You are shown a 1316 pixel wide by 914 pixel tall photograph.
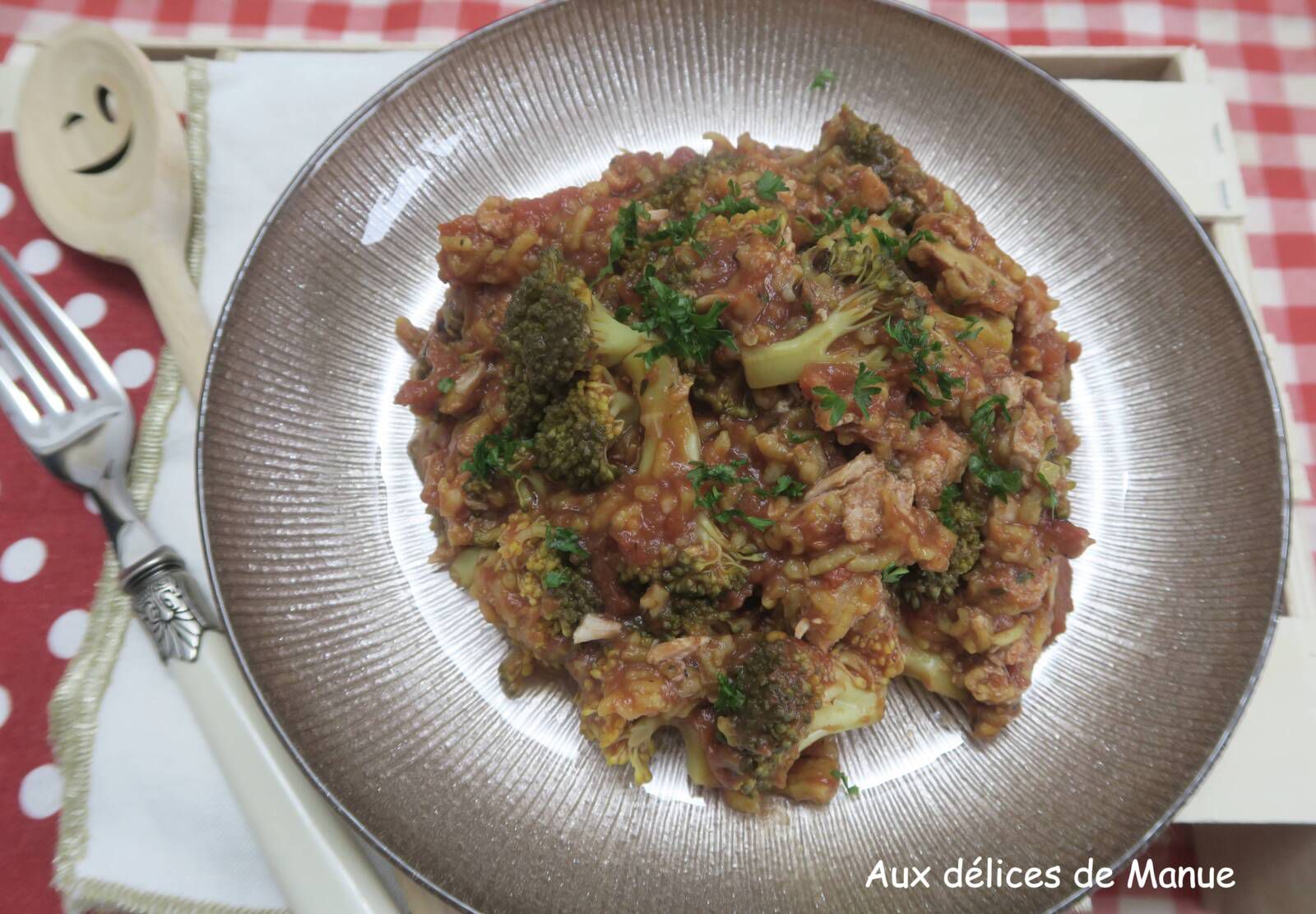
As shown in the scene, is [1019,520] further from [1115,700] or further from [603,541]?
[603,541]

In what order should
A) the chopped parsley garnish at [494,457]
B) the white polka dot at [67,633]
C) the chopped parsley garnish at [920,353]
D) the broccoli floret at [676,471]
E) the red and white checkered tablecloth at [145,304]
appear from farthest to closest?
the white polka dot at [67,633]
the red and white checkered tablecloth at [145,304]
the chopped parsley garnish at [494,457]
the chopped parsley garnish at [920,353]
the broccoli floret at [676,471]

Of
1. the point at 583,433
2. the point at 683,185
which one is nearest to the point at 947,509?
the point at 583,433

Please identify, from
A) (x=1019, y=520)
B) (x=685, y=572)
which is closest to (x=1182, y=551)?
(x=1019, y=520)

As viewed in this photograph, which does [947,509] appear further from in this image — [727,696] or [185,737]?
[185,737]

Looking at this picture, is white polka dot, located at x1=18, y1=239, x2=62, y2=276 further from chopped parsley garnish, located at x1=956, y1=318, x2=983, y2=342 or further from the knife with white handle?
chopped parsley garnish, located at x1=956, y1=318, x2=983, y2=342

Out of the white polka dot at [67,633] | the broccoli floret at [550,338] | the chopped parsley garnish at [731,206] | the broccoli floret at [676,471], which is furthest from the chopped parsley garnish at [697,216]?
the white polka dot at [67,633]

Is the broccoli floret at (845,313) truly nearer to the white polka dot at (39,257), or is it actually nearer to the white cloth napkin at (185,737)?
the white cloth napkin at (185,737)

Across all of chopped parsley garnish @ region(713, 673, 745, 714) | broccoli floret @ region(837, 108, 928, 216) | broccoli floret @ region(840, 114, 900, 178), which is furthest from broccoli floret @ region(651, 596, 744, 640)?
broccoli floret @ region(840, 114, 900, 178)
